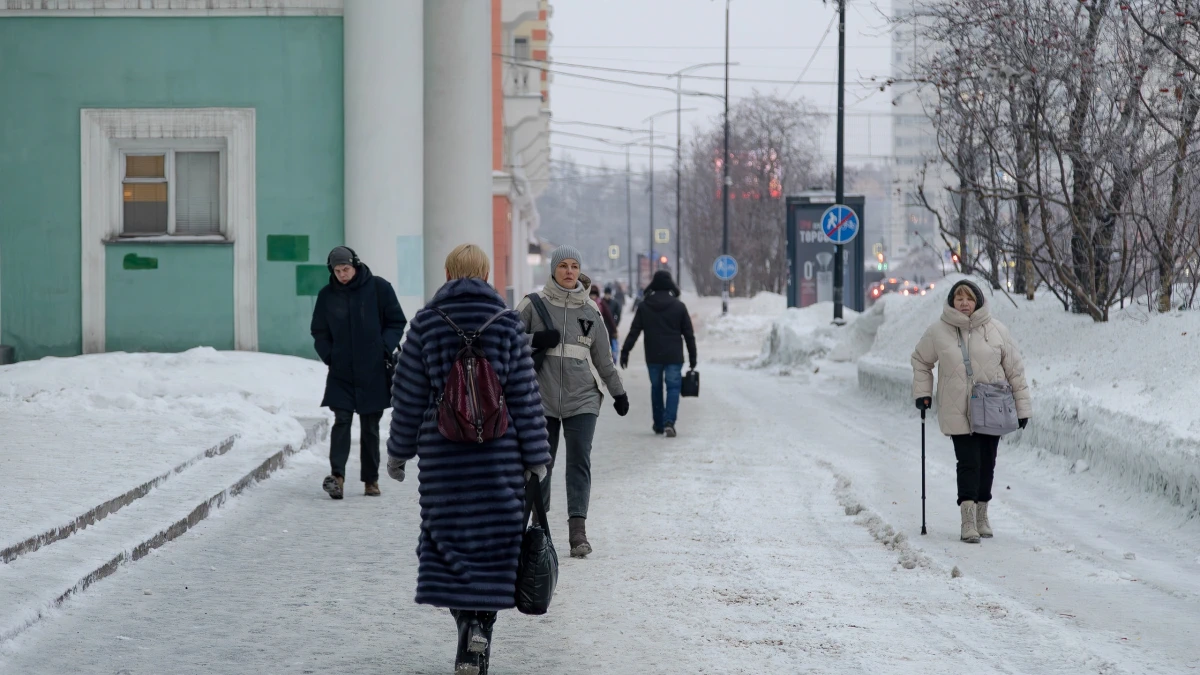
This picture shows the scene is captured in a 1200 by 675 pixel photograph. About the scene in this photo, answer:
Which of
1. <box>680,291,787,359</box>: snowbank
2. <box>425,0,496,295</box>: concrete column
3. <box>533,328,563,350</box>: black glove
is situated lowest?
<box>680,291,787,359</box>: snowbank

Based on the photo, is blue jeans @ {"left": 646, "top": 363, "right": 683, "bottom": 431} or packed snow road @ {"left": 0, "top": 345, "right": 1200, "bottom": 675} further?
blue jeans @ {"left": 646, "top": 363, "right": 683, "bottom": 431}

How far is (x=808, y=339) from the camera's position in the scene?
1110 inches

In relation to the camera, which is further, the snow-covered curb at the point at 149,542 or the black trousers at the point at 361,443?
the black trousers at the point at 361,443

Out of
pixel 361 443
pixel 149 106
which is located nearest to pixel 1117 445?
pixel 361 443

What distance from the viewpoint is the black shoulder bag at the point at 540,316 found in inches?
311

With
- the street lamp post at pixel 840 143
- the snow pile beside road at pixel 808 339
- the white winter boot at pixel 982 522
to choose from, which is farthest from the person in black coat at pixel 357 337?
the street lamp post at pixel 840 143

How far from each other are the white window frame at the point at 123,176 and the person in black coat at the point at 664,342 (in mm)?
5663

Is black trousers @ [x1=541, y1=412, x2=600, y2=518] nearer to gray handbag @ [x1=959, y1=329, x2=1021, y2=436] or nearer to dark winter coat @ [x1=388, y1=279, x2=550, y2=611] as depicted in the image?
gray handbag @ [x1=959, y1=329, x2=1021, y2=436]

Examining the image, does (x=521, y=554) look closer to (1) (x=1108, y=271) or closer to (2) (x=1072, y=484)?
(2) (x=1072, y=484)

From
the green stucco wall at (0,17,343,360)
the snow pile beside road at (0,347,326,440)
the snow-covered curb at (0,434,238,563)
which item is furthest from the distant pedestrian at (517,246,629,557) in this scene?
the green stucco wall at (0,17,343,360)

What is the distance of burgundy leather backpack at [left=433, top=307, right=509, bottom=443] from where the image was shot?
5410 mm

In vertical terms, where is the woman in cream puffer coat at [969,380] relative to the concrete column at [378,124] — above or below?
below

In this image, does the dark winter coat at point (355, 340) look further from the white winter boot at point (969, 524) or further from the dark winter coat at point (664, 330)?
the dark winter coat at point (664, 330)

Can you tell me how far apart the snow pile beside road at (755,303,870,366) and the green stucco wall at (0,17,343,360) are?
1134 cm
